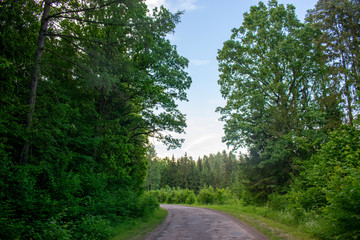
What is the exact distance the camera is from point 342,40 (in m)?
16.6

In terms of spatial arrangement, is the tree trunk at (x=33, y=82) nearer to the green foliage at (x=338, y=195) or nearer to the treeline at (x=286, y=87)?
the green foliage at (x=338, y=195)

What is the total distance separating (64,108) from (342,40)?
1935 cm

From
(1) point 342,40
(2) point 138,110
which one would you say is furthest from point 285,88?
(2) point 138,110

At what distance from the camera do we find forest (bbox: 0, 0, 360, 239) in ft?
21.9

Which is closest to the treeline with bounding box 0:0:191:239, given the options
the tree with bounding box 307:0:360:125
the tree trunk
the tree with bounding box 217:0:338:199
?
the tree trunk

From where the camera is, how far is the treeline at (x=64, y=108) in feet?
20.5

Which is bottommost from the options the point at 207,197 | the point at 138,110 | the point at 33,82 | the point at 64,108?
the point at 207,197

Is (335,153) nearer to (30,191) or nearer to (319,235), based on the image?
(319,235)

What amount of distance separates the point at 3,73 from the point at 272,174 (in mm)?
17867

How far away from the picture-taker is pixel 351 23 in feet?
53.4

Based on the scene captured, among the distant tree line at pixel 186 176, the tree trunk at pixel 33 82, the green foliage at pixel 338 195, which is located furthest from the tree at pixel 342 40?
the distant tree line at pixel 186 176

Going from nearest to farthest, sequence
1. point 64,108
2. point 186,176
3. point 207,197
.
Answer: point 64,108, point 207,197, point 186,176

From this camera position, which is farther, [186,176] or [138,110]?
[186,176]

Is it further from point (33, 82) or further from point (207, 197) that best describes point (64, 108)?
point (207, 197)
